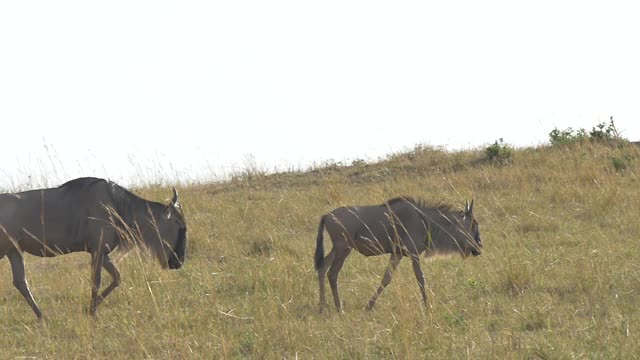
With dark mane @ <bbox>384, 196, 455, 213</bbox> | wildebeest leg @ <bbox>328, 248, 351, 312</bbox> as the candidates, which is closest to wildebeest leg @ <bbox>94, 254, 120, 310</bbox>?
wildebeest leg @ <bbox>328, 248, 351, 312</bbox>

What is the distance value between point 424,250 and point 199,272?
7.40 feet

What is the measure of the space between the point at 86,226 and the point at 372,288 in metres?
2.49

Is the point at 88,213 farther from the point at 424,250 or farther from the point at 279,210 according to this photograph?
the point at 279,210

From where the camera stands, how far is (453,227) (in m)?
8.09

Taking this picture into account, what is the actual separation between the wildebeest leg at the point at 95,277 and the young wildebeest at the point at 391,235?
179cm

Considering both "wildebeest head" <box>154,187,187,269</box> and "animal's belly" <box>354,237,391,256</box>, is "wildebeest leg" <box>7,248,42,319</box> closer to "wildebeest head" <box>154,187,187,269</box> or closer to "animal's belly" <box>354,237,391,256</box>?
"wildebeest head" <box>154,187,187,269</box>

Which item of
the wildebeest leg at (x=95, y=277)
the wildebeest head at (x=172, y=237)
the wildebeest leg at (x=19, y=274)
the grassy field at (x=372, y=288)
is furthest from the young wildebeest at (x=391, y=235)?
the wildebeest leg at (x=19, y=274)

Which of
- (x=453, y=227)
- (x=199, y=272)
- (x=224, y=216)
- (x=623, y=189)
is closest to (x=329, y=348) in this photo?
(x=453, y=227)

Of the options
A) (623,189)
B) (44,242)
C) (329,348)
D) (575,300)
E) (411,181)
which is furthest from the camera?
(411,181)

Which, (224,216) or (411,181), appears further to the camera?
A: (411,181)

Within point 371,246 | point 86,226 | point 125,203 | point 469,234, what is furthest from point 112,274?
point 469,234

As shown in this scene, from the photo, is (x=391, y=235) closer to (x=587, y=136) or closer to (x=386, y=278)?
(x=386, y=278)

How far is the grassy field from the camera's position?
596 cm

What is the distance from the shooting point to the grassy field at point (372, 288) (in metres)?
5.96
